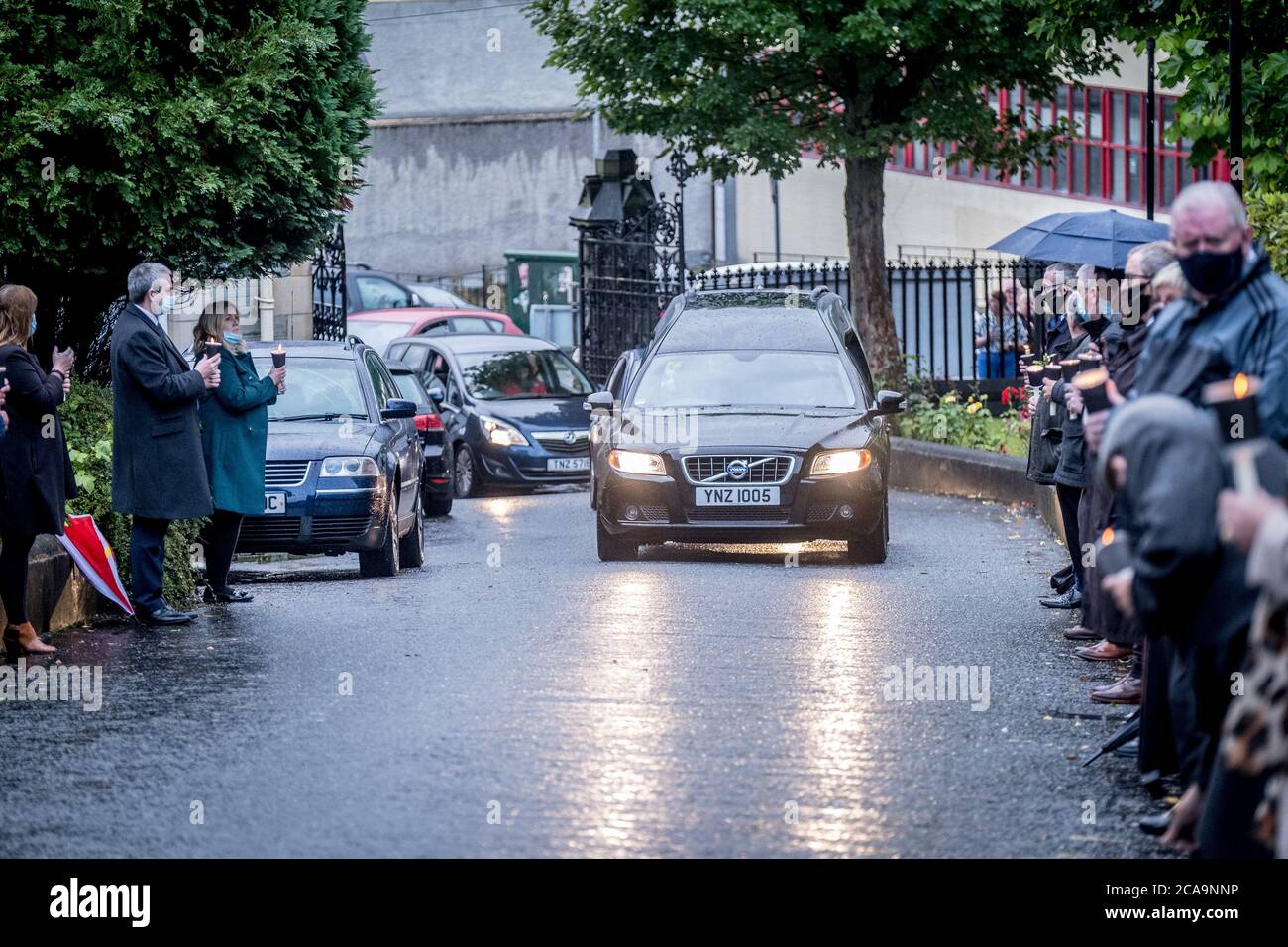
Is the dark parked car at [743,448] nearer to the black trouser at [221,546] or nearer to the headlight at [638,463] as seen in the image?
the headlight at [638,463]

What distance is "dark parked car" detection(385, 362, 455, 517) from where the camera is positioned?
2045 centimetres

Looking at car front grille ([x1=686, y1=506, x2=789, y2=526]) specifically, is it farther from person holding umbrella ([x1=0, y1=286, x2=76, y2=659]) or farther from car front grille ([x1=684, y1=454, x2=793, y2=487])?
person holding umbrella ([x1=0, y1=286, x2=76, y2=659])

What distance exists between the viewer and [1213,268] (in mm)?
6062

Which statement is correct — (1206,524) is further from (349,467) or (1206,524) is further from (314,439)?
(314,439)

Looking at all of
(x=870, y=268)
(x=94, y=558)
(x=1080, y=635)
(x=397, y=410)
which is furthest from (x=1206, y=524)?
(x=870, y=268)

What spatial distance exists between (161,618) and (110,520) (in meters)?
0.87

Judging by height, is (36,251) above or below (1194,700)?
above

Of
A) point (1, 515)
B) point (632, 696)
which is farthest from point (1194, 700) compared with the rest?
point (1, 515)

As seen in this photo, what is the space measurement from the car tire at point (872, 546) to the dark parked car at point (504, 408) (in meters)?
8.70

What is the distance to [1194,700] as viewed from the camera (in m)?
5.66

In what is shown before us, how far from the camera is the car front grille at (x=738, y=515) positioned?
47.3 ft
